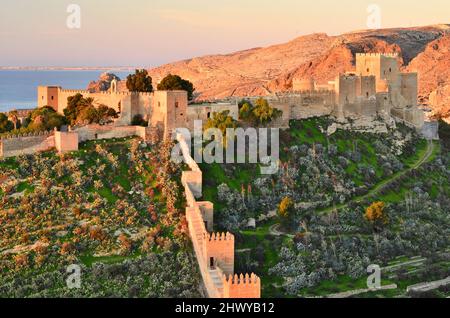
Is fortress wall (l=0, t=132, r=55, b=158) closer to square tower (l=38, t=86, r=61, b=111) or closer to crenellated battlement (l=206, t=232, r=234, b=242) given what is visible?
square tower (l=38, t=86, r=61, b=111)

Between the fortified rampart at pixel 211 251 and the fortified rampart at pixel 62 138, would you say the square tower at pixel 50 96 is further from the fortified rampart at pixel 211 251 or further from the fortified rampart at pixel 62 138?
the fortified rampart at pixel 211 251

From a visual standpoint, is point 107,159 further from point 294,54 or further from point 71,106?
point 294,54

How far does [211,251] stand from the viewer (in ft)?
128

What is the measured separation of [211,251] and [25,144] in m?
12.6

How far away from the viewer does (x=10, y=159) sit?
45.3 meters

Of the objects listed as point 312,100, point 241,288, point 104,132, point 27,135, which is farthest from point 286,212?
point 312,100

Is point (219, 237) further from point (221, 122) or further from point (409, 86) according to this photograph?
point (409, 86)

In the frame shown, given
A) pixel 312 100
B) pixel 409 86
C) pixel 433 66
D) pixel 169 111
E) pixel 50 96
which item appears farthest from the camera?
pixel 433 66

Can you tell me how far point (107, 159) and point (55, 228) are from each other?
613cm

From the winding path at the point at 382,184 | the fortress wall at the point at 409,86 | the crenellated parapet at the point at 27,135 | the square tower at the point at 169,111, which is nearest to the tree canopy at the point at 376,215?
the winding path at the point at 382,184

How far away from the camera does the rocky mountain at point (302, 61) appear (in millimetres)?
122375

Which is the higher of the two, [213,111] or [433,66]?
[433,66]

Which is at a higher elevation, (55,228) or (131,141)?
(131,141)
